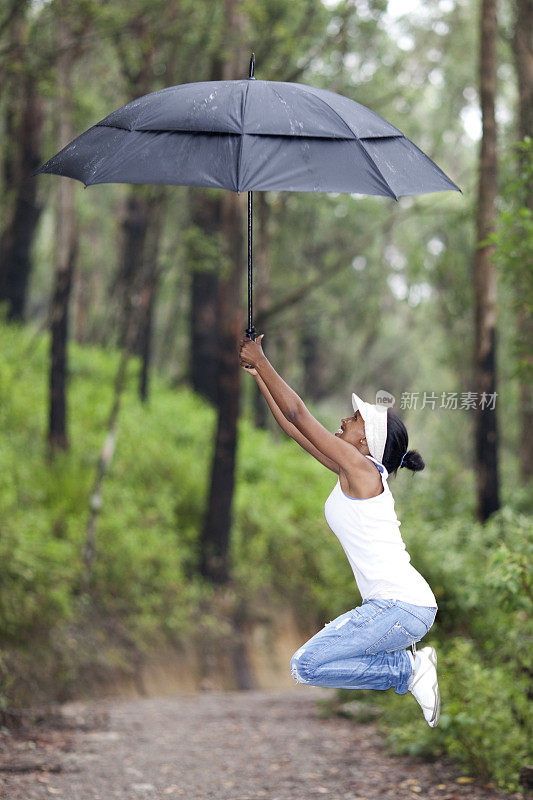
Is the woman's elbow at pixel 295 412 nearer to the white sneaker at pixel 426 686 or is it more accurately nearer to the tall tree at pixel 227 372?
the white sneaker at pixel 426 686

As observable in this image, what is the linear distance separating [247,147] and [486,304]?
7095 mm

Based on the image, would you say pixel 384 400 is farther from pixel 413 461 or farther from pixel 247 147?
pixel 247 147

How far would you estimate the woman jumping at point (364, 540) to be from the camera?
3.95 m

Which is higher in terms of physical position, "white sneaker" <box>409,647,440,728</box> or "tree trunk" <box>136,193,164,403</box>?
"tree trunk" <box>136,193,164,403</box>

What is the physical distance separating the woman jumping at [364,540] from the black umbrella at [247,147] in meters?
0.56

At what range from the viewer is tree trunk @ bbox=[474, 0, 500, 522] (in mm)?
10758

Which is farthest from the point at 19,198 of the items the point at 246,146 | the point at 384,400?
the point at 384,400

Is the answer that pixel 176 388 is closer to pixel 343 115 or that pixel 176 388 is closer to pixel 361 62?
pixel 361 62

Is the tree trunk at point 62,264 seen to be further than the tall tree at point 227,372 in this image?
No

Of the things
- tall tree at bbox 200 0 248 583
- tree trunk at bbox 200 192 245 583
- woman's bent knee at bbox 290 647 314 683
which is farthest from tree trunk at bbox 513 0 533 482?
woman's bent knee at bbox 290 647 314 683

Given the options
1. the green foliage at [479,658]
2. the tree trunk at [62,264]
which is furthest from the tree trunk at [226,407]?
the green foliage at [479,658]

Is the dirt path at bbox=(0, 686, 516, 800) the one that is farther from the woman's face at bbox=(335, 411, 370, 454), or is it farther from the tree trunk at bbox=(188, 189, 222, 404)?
the tree trunk at bbox=(188, 189, 222, 404)

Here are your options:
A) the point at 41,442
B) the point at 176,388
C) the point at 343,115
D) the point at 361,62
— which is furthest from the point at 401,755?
the point at 361,62

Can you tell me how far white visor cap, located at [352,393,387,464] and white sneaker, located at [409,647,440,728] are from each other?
3.22 ft
